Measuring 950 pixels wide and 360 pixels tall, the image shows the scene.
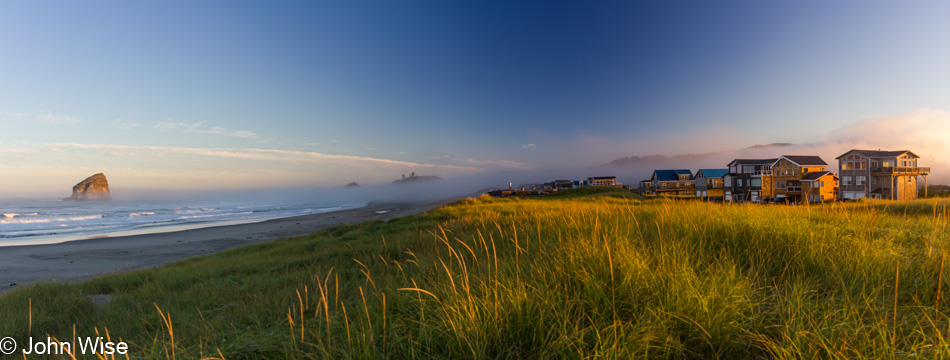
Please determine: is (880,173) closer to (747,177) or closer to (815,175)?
(815,175)

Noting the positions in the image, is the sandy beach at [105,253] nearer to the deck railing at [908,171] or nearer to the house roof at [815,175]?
the house roof at [815,175]

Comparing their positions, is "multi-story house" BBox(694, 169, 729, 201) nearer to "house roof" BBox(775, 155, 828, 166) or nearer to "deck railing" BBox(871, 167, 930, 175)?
"house roof" BBox(775, 155, 828, 166)

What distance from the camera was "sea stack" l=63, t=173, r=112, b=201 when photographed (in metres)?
85.0

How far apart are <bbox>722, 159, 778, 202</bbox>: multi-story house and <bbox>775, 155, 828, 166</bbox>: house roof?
1369 mm

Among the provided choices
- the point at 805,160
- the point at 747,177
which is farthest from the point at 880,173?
the point at 747,177

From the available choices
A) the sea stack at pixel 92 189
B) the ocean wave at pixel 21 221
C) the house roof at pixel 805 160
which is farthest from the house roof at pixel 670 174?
the sea stack at pixel 92 189

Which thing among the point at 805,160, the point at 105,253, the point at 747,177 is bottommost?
the point at 105,253

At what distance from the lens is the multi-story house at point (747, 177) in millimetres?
32656

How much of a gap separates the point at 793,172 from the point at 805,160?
178cm

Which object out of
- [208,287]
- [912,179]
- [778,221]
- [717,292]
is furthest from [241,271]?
[912,179]

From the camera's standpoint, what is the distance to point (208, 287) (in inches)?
233

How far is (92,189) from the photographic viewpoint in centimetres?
8806

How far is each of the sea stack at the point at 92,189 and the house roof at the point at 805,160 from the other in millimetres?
126664

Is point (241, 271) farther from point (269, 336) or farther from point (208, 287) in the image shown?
point (269, 336)
